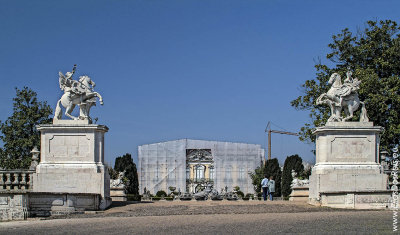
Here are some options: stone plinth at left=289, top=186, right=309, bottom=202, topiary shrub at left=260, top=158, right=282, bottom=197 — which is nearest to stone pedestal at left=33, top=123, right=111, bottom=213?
stone plinth at left=289, top=186, right=309, bottom=202

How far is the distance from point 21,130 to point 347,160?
22423 mm

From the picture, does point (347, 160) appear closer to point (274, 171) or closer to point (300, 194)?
point (300, 194)

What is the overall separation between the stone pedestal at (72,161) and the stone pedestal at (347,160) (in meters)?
8.58

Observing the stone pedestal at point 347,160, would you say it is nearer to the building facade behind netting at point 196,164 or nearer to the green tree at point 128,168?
the green tree at point 128,168

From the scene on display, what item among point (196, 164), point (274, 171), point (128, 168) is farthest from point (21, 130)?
point (196, 164)

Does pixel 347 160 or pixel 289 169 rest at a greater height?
pixel 347 160

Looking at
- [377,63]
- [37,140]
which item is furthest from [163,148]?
[377,63]

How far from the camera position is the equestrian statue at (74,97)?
24.3m

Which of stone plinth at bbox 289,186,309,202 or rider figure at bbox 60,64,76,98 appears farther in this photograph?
stone plinth at bbox 289,186,309,202

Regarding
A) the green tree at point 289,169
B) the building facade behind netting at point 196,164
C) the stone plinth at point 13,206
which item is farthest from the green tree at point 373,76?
the building facade behind netting at point 196,164

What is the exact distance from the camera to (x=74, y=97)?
2439 cm

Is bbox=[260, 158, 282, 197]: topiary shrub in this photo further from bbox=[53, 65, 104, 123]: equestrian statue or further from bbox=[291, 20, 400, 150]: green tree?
bbox=[53, 65, 104, 123]: equestrian statue

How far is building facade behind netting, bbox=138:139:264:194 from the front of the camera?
70.4m

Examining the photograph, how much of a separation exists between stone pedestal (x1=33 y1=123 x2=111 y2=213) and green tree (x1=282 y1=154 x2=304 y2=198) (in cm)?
1866
